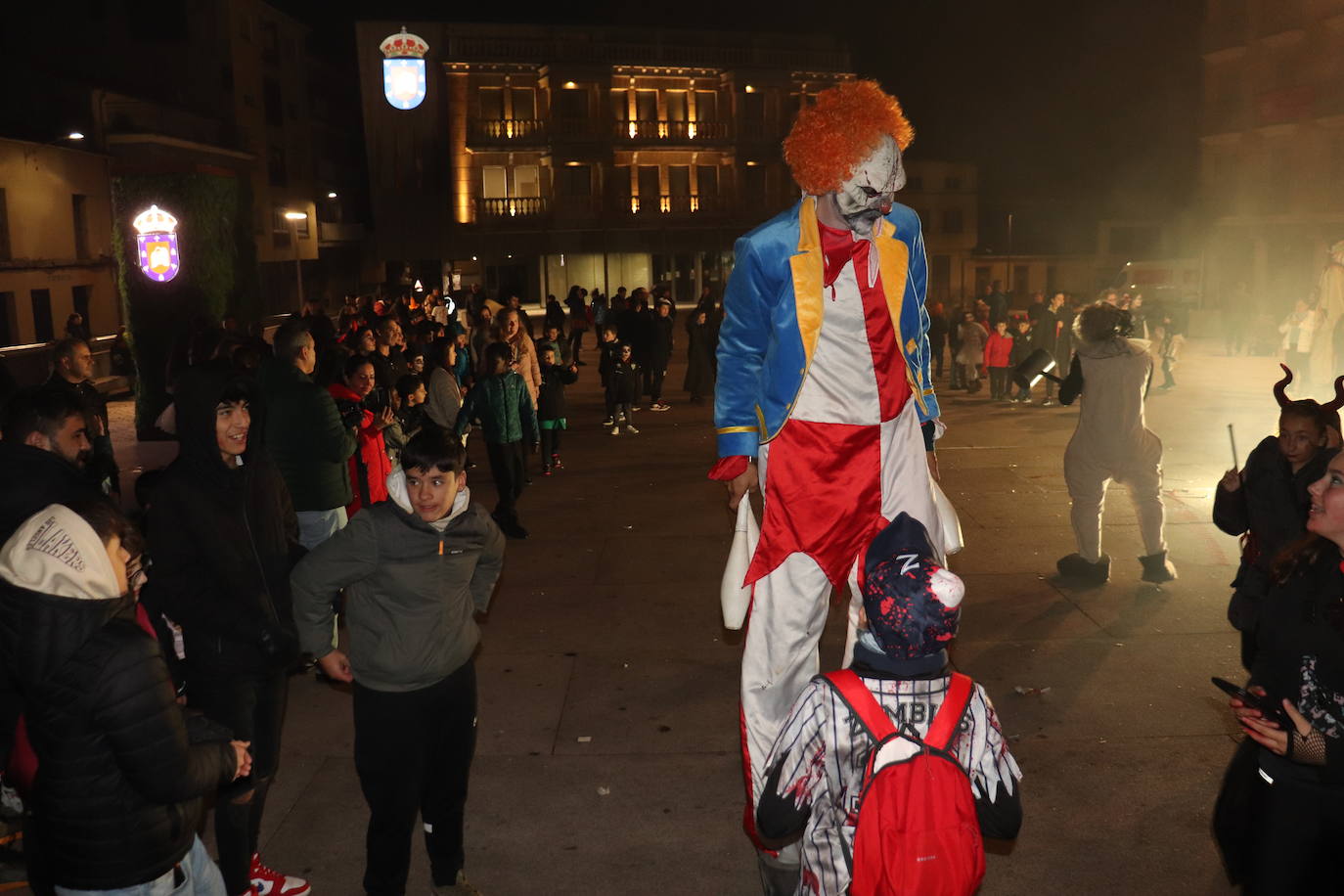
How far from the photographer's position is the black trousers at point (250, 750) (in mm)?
3881

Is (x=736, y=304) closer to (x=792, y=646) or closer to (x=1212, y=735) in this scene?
(x=792, y=646)

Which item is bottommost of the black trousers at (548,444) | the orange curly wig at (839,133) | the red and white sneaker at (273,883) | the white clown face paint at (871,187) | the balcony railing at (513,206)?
the red and white sneaker at (273,883)

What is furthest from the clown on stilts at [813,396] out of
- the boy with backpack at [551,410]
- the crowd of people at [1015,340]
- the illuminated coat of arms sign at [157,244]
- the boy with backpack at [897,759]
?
the crowd of people at [1015,340]

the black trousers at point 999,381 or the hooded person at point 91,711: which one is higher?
the hooded person at point 91,711

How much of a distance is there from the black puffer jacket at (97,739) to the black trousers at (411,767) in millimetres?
840

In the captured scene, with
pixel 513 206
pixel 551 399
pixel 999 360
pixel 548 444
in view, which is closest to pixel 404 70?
pixel 551 399

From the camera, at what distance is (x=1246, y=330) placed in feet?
88.0

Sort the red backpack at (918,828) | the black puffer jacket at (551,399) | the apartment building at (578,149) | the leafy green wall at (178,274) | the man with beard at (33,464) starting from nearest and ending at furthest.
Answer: the red backpack at (918,828), the man with beard at (33,464), the black puffer jacket at (551,399), the leafy green wall at (178,274), the apartment building at (578,149)

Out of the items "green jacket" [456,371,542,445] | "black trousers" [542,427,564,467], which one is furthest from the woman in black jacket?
"black trousers" [542,427,564,467]

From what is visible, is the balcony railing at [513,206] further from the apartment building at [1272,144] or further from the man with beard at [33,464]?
the man with beard at [33,464]

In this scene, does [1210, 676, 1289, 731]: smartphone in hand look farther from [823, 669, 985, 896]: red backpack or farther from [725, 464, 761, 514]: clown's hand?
[725, 464, 761, 514]: clown's hand

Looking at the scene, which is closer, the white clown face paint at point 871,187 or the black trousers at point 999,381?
the white clown face paint at point 871,187

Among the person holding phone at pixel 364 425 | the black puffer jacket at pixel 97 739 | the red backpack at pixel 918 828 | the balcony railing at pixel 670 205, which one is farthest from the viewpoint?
the balcony railing at pixel 670 205

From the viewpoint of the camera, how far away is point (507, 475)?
9758 mm
